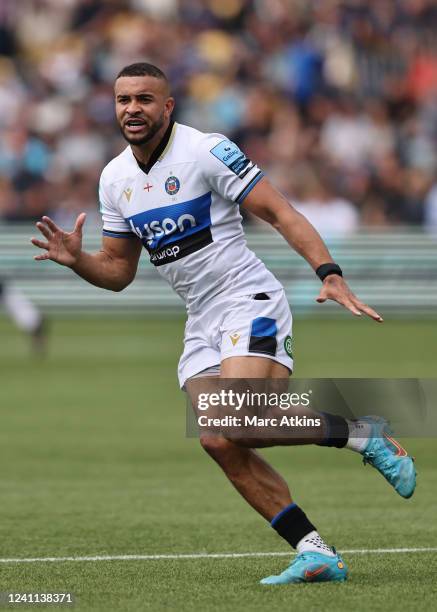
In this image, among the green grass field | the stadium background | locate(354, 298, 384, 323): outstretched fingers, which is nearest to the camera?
locate(354, 298, 384, 323): outstretched fingers

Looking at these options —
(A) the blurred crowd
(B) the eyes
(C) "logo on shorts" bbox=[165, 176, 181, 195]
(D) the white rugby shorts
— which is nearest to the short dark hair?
(B) the eyes

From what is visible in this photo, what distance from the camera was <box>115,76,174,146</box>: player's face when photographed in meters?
7.65

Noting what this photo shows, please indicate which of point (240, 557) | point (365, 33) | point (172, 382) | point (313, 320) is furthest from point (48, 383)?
point (365, 33)

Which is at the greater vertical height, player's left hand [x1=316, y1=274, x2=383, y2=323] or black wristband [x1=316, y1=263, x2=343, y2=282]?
black wristband [x1=316, y1=263, x2=343, y2=282]

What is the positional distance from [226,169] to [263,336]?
Answer: 844mm

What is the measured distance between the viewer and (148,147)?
7.80 metres

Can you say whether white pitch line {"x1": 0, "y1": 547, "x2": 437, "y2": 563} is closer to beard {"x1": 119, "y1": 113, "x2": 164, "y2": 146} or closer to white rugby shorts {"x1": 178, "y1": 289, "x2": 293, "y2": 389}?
white rugby shorts {"x1": 178, "y1": 289, "x2": 293, "y2": 389}

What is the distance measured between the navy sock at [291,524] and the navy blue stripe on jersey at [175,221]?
4.82ft

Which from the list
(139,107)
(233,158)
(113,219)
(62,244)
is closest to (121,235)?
(113,219)

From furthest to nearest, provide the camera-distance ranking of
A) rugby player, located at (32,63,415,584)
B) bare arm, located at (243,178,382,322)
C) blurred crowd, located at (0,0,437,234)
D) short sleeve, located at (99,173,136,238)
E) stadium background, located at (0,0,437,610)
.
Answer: blurred crowd, located at (0,0,437,234) → stadium background, located at (0,0,437,610) → short sleeve, located at (99,173,136,238) → rugby player, located at (32,63,415,584) → bare arm, located at (243,178,382,322)

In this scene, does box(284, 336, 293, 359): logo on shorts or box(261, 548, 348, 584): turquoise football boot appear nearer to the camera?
box(261, 548, 348, 584): turquoise football boot

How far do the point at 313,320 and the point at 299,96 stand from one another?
4.11 metres

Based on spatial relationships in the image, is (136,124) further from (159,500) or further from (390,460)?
(159,500)

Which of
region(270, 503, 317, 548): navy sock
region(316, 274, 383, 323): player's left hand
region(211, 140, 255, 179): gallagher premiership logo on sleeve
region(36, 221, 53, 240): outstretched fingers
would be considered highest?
region(211, 140, 255, 179): gallagher premiership logo on sleeve
